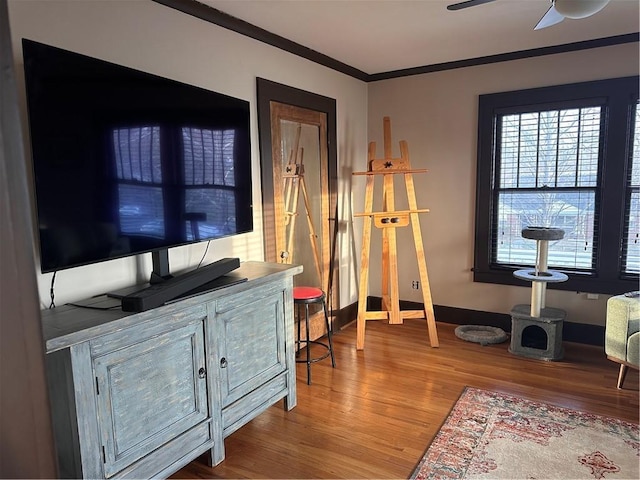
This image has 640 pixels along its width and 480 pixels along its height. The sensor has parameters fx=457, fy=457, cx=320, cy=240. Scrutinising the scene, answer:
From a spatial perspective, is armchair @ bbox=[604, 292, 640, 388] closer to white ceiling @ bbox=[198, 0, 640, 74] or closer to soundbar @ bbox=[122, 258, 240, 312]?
white ceiling @ bbox=[198, 0, 640, 74]

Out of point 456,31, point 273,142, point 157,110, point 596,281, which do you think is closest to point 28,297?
point 157,110

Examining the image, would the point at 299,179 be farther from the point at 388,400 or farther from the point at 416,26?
the point at 388,400

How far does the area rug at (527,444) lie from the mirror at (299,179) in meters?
1.66

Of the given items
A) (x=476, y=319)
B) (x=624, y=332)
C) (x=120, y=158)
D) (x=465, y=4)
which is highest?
(x=465, y=4)

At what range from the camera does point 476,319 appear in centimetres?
444

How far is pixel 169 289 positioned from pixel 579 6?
6.93ft

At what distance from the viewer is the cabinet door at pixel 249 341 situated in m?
2.35

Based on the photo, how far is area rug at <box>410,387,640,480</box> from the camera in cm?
224

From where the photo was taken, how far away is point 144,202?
2100 mm

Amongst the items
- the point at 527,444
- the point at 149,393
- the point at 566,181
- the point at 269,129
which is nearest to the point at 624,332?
the point at 527,444

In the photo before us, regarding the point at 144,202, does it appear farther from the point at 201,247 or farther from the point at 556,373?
the point at 556,373

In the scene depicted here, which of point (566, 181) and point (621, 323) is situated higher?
point (566, 181)

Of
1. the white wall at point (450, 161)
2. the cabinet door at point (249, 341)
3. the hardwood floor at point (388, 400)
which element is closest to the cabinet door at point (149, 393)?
the cabinet door at point (249, 341)

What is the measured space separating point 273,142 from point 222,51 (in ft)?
2.42
